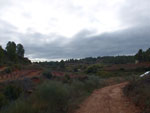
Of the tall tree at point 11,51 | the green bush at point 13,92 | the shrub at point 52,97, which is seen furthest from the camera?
A: the tall tree at point 11,51

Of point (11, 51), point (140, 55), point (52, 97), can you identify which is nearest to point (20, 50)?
point (11, 51)

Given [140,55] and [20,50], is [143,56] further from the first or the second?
[20,50]

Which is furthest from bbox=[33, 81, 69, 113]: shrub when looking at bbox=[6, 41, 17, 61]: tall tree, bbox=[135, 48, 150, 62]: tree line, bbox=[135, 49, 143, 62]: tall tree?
bbox=[135, 49, 143, 62]: tall tree

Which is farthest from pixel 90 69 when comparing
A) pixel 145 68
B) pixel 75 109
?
pixel 75 109

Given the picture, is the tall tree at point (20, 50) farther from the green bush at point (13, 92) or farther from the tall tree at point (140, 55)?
the green bush at point (13, 92)

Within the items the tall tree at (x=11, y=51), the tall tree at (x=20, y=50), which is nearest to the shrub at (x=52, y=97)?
the tall tree at (x=11, y=51)

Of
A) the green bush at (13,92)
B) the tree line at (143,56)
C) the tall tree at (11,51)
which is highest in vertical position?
the tall tree at (11,51)

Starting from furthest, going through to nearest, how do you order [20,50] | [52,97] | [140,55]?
[140,55] < [20,50] < [52,97]

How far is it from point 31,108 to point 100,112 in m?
3.96

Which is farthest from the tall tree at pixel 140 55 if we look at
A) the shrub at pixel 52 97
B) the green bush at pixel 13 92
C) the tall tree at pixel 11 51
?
the shrub at pixel 52 97

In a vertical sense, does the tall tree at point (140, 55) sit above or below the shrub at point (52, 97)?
above

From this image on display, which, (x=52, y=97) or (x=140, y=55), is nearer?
(x=52, y=97)

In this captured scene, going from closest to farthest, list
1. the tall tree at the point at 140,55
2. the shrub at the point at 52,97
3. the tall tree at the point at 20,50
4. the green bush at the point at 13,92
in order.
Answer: the shrub at the point at 52,97, the green bush at the point at 13,92, the tall tree at the point at 20,50, the tall tree at the point at 140,55

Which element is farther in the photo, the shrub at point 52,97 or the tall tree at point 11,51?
the tall tree at point 11,51
